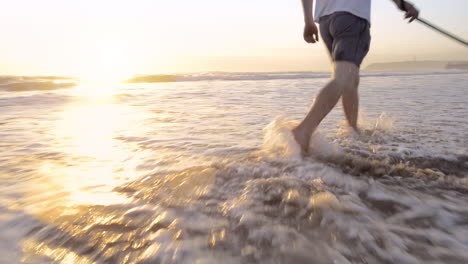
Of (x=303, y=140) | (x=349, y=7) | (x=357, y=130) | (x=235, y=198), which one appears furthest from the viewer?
(x=357, y=130)

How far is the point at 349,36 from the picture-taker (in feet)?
7.49

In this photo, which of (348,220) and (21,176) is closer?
(348,220)

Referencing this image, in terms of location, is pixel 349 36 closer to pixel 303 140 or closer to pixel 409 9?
pixel 409 9

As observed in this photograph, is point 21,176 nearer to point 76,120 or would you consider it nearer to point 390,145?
point 76,120

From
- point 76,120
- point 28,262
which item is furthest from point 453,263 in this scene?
point 76,120

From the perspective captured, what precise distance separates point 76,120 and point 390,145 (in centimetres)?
342

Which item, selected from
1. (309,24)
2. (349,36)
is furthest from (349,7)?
(309,24)

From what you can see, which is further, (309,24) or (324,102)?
(309,24)

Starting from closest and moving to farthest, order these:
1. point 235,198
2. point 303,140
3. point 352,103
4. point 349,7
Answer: point 235,198
point 303,140
point 349,7
point 352,103

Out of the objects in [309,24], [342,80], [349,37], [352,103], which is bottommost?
[352,103]

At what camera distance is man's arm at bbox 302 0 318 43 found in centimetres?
249

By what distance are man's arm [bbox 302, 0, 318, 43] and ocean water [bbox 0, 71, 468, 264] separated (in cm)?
76

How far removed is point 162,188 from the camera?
1.62 metres

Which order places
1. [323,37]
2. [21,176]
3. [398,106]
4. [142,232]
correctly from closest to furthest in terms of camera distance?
1. [142,232]
2. [21,176]
3. [323,37]
4. [398,106]
